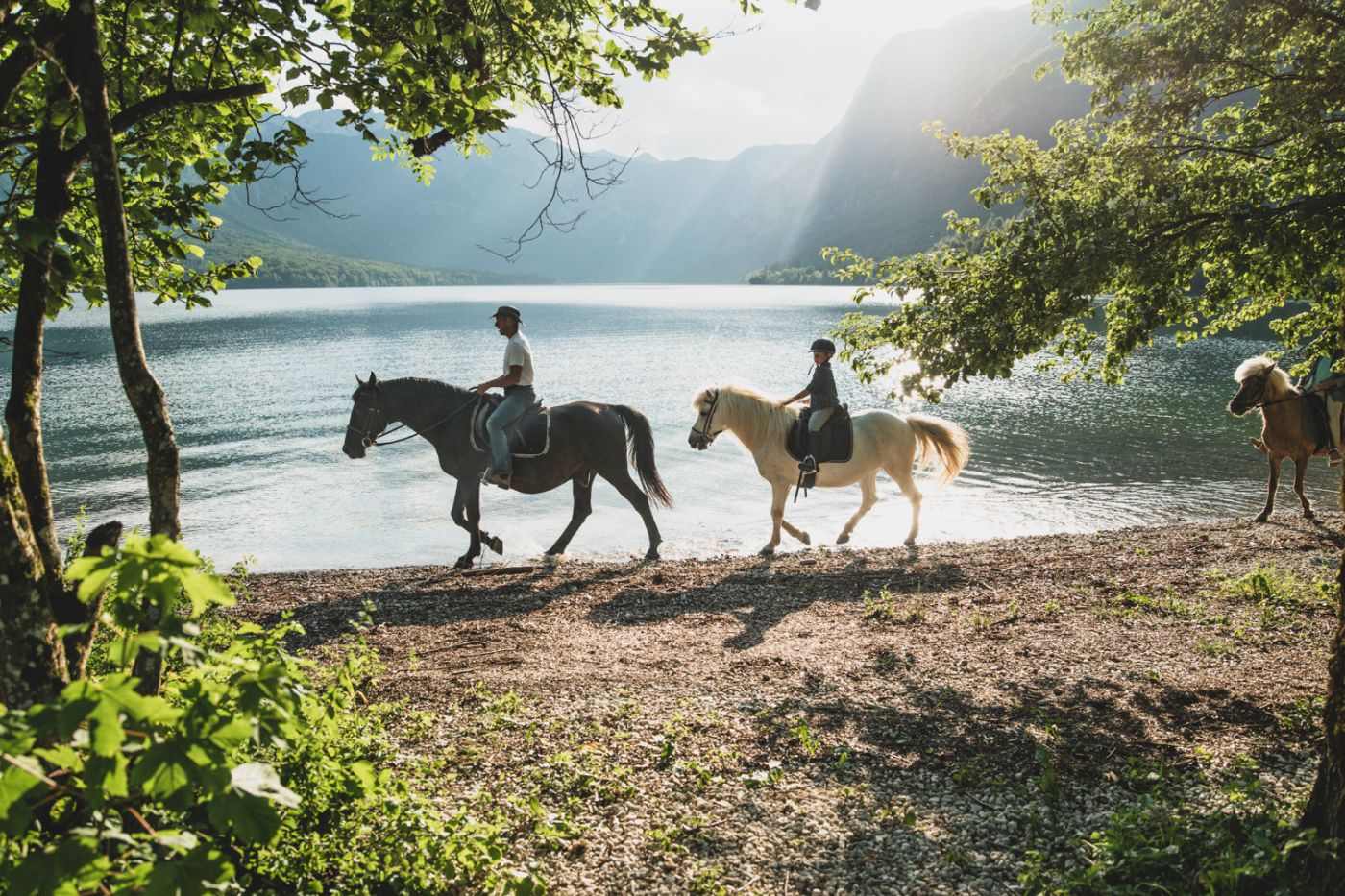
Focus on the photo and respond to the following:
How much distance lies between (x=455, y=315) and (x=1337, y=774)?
12523 centimetres

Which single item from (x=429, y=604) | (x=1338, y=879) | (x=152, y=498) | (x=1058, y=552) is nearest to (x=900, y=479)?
(x=1058, y=552)

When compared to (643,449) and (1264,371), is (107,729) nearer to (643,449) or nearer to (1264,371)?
(643,449)

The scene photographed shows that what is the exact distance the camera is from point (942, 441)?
15289 mm

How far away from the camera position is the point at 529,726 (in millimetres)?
5902

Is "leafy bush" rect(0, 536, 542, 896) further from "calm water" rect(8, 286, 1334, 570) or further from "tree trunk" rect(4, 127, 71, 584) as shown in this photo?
"calm water" rect(8, 286, 1334, 570)

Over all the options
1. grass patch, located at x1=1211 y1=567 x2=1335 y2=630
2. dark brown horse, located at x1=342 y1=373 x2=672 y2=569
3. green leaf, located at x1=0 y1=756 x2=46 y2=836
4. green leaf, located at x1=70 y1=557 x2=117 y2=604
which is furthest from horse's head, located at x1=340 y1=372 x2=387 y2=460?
grass patch, located at x1=1211 y1=567 x2=1335 y2=630

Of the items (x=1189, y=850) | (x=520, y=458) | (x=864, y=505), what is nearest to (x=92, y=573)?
(x=1189, y=850)

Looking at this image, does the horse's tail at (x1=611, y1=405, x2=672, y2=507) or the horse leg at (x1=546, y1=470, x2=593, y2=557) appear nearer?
the horse's tail at (x1=611, y1=405, x2=672, y2=507)

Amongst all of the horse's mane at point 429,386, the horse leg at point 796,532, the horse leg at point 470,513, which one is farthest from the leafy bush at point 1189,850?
the horse's mane at point 429,386

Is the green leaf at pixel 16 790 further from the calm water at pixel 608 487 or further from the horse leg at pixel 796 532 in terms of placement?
the horse leg at pixel 796 532

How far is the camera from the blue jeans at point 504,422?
13.1 m

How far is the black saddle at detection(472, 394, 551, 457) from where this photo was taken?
44.5ft

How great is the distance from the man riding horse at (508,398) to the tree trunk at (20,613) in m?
9.17

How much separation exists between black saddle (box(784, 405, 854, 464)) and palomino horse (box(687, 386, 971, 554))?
15cm
